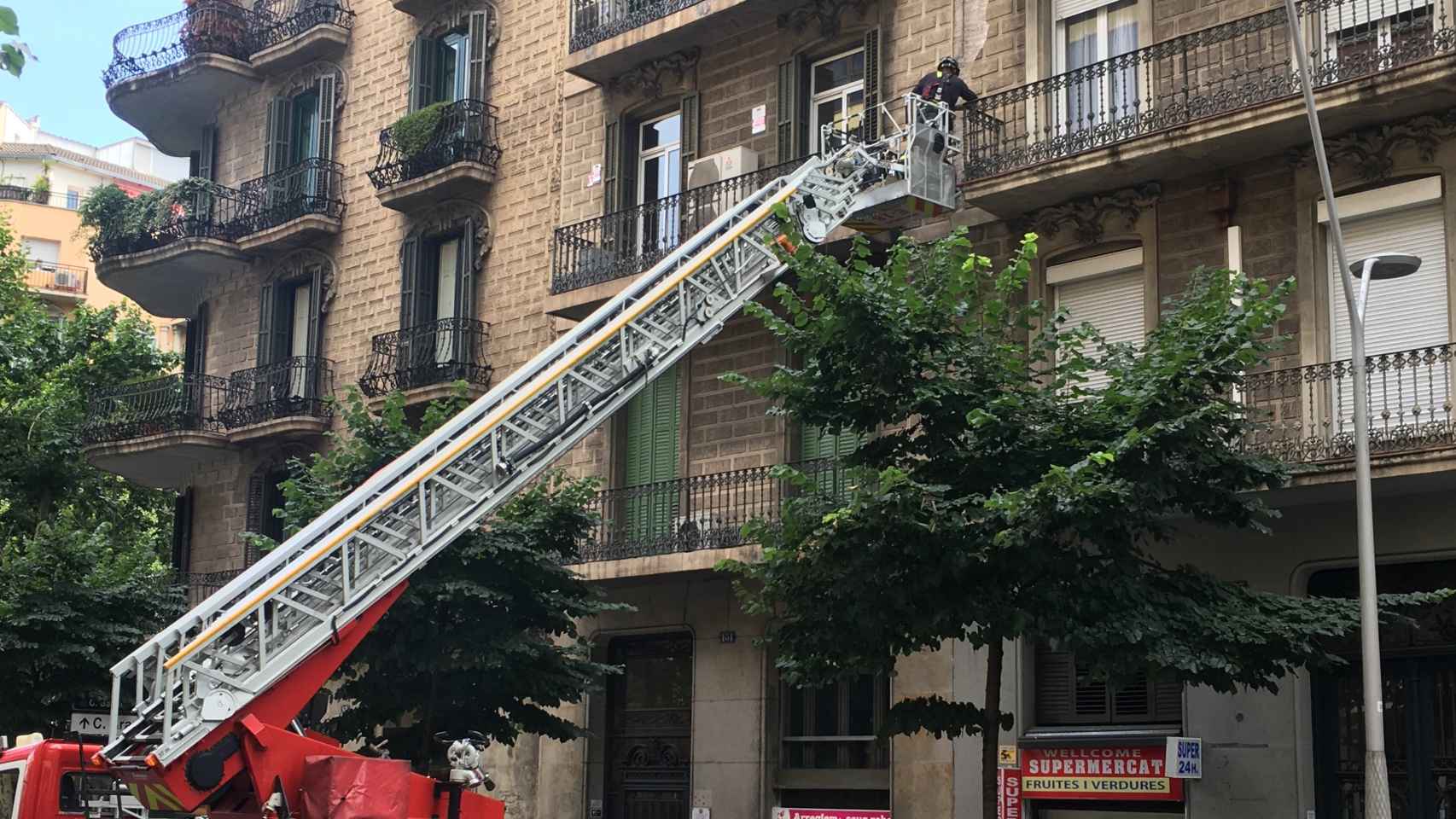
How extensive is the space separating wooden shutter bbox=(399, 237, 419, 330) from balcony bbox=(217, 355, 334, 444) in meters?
1.83

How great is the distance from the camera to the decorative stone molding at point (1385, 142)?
1898 centimetres

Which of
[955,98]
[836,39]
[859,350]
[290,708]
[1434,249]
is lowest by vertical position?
[290,708]

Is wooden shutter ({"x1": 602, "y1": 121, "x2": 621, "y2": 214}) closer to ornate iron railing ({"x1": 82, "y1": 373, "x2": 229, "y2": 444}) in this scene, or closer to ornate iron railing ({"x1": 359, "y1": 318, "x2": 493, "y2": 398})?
ornate iron railing ({"x1": 359, "y1": 318, "x2": 493, "y2": 398})

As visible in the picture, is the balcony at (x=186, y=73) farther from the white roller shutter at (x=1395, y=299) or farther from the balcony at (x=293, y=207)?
the white roller shutter at (x=1395, y=299)

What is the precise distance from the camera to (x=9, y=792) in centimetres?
1741

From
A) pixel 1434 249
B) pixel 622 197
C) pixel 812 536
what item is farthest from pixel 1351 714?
pixel 622 197

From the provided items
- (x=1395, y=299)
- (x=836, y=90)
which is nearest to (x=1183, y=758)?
(x=1395, y=299)

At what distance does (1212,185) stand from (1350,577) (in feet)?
14.8

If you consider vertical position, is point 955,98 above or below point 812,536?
above

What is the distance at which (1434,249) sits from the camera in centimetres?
1909

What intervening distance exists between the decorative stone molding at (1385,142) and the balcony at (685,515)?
6.96 metres

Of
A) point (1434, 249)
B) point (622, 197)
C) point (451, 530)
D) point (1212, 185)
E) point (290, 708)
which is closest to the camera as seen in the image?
point (290, 708)

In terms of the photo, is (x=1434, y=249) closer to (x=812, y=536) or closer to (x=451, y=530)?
(x=812, y=536)

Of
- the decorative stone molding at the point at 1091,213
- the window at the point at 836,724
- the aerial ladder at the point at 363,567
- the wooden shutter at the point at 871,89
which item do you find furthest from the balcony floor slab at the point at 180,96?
the decorative stone molding at the point at 1091,213
